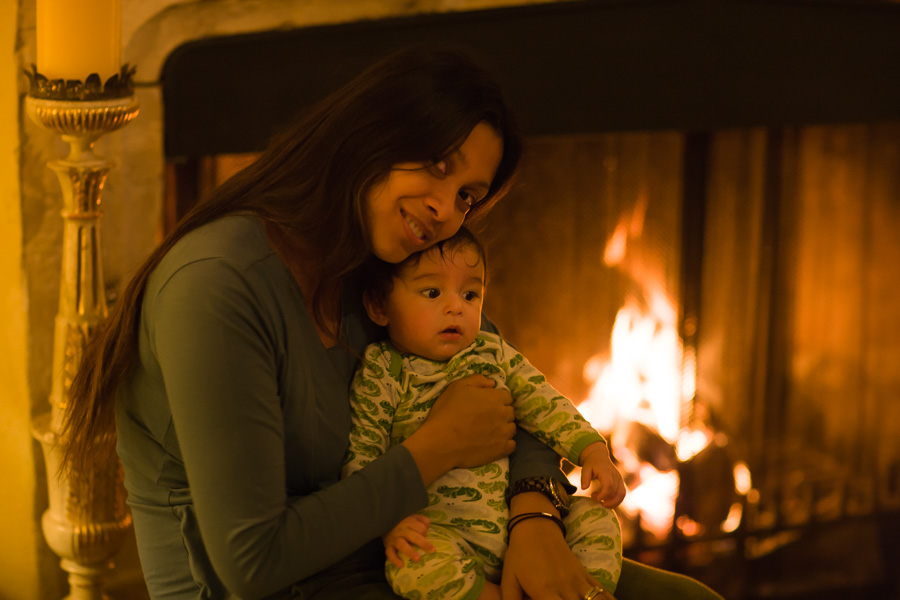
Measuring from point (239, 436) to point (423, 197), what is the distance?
36 centimetres

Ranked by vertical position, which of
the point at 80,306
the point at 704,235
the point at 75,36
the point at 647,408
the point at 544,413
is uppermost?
the point at 75,36

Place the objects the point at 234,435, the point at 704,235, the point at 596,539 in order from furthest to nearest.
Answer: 1. the point at 704,235
2. the point at 596,539
3. the point at 234,435

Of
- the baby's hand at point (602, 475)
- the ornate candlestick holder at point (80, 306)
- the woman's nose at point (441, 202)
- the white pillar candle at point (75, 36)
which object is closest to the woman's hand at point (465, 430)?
the baby's hand at point (602, 475)

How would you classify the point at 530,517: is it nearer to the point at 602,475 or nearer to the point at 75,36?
the point at 602,475

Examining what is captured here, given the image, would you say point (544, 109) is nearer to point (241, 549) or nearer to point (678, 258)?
point (678, 258)

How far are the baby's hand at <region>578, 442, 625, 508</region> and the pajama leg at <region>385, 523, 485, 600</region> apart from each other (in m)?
0.20

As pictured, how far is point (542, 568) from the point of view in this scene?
3.51ft

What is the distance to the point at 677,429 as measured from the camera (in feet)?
7.30

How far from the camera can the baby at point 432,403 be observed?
3.67 ft

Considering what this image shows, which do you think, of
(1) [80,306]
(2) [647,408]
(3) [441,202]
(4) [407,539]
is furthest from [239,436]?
(2) [647,408]

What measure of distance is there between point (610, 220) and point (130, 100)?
1158 mm

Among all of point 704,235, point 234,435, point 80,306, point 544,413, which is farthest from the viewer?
point 704,235

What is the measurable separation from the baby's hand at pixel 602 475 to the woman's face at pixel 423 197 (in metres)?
0.37

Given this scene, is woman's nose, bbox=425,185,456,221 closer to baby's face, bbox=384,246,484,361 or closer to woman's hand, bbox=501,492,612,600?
baby's face, bbox=384,246,484,361
